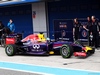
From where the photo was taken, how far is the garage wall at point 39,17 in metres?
19.0

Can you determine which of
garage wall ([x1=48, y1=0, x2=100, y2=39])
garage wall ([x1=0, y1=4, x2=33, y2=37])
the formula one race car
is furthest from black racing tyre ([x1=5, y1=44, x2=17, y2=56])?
garage wall ([x1=0, y1=4, x2=33, y2=37])

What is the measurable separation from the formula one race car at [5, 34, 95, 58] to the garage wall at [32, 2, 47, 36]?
644cm

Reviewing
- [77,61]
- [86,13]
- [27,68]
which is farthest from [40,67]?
[86,13]

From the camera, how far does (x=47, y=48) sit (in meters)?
11.7

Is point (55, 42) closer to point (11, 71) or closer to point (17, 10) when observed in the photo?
A: point (11, 71)

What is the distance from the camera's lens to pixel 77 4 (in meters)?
17.2

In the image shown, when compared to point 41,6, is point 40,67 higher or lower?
lower

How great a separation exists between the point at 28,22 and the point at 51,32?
10.3 feet

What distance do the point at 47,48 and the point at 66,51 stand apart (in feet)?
3.56

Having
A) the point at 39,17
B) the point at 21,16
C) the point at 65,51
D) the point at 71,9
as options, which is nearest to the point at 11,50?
the point at 65,51

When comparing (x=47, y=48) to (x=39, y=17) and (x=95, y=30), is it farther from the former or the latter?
(x=39, y=17)

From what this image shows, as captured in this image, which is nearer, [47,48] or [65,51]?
[65,51]

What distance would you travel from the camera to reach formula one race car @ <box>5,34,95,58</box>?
432 inches

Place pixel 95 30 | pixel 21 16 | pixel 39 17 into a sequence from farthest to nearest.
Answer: pixel 21 16 → pixel 39 17 → pixel 95 30
